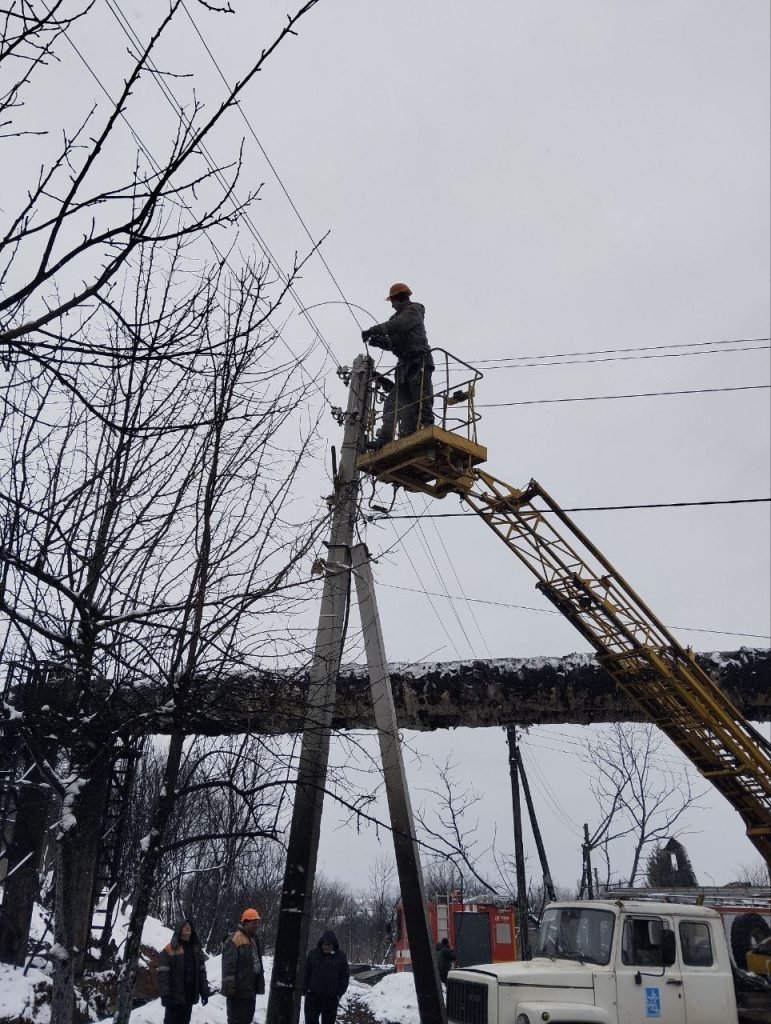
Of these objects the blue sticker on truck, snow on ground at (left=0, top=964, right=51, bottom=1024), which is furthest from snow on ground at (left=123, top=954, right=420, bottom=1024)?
the blue sticker on truck

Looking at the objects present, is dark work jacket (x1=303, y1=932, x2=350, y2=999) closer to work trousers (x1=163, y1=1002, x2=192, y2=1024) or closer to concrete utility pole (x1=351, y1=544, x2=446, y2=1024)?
work trousers (x1=163, y1=1002, x2=192, y2=1024)

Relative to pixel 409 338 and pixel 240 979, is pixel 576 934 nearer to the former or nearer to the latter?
pixel 240 979

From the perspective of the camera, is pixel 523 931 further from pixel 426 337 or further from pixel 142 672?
pixel 142 672

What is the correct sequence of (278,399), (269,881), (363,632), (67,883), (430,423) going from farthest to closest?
(269,881) < (430,423) < (363,632) < (278,399) < (67,883)

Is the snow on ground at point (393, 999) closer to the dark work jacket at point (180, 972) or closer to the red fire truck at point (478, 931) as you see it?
the red fire truck at point (478, 931)

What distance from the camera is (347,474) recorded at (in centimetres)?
987

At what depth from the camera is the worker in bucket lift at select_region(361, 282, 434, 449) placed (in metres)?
10.5

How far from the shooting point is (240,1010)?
9.25 m

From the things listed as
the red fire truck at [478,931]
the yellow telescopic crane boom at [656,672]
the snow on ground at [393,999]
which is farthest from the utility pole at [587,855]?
the yellow telescopic crane boom at [656,672]

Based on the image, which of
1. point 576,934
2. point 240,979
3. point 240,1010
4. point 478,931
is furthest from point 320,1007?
point 478,931

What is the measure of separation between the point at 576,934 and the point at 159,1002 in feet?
23.1

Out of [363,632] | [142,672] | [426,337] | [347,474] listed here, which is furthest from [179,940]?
[426,337]

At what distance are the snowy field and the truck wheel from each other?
277 inches

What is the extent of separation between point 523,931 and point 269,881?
2155 cm
